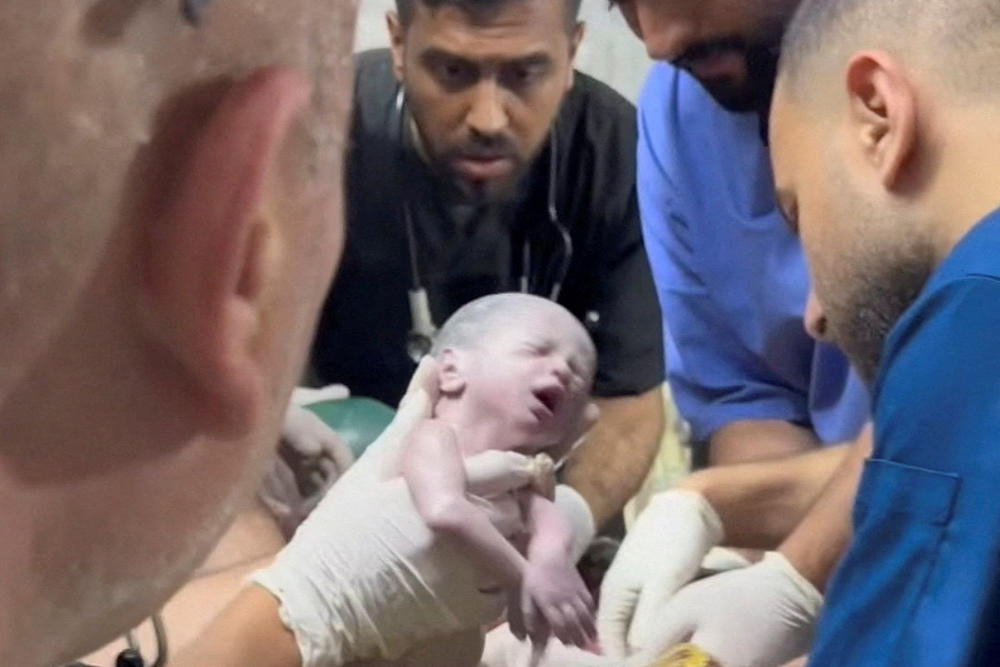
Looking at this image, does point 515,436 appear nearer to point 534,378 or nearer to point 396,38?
point 534,378

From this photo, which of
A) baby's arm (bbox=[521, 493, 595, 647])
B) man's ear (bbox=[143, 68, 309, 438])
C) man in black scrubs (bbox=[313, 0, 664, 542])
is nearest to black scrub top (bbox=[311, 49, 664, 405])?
man in black scrubs (bbox=[313, 0, 664, 542])

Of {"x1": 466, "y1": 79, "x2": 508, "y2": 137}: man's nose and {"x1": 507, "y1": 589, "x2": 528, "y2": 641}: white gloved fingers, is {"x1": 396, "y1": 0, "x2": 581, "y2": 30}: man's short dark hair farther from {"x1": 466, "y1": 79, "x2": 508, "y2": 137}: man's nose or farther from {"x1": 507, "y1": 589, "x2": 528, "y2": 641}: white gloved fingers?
{"x1": 507, "y1": 589, "x2": 528, "y2": 641}: white gloved fingers

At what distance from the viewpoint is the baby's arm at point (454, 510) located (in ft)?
2.45

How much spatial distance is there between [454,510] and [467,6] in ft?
1.67

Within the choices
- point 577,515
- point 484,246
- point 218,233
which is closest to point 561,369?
point 577,515

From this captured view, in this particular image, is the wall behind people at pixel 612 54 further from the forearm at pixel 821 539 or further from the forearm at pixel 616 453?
the forearm at pixel 821 539

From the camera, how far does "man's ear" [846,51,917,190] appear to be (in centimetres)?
72

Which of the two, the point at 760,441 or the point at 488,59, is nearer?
the point at 488,59

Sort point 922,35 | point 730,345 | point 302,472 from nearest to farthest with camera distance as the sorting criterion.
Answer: point 922,35 < point 302,472 < point 730,345

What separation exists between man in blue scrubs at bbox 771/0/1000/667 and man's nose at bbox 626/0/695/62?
27 centimetres

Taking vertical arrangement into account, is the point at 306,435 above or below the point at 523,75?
below

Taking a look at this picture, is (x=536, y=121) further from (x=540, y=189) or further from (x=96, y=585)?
(x=96, y=585)

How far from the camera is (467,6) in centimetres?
112

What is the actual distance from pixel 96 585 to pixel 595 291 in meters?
0.98
